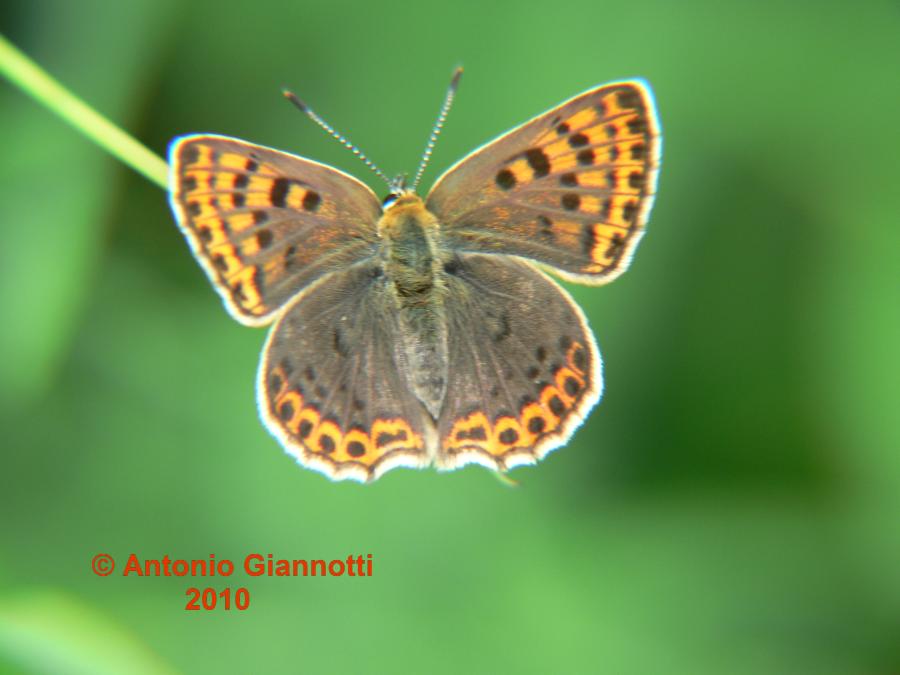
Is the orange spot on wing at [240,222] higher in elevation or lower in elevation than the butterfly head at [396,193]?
lower

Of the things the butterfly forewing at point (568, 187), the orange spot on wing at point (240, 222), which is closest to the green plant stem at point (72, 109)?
the orange spot on wing at point (240, 222)

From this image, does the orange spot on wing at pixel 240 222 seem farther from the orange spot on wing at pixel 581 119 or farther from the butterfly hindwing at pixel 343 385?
the orange spot on wing at pixel 581 119

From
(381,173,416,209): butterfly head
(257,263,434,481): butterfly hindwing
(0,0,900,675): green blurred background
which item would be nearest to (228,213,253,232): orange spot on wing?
(257,263,434,481): butterfly hindwing

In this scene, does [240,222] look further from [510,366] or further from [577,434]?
[577,434]

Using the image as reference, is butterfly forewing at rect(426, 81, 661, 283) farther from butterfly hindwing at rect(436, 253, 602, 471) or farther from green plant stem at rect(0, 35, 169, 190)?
green plant stem at rect(0, 35, 169, 190)

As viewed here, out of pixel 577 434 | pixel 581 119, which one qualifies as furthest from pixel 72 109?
pixel 577 434

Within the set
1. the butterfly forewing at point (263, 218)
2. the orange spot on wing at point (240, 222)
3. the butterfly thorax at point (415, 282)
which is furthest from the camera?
the butterfly thorax at point (415, 282)

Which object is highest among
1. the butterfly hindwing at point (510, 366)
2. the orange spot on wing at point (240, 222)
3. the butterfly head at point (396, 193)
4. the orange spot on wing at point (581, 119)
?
the butterfly head at point (396, 193)

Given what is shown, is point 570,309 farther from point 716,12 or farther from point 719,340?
point 716,12
